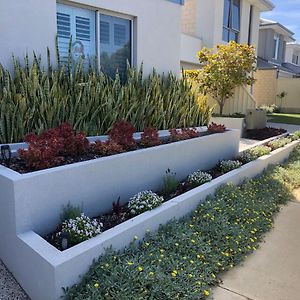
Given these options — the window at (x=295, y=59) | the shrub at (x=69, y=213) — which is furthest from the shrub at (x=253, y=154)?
the window at (x=295, y=59)

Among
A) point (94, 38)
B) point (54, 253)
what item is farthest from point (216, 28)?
point (54, 253)

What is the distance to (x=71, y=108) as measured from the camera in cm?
476

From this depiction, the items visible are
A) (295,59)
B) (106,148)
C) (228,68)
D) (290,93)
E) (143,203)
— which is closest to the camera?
(143,203)

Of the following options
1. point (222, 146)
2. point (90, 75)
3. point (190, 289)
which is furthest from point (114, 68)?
point (190, 289)

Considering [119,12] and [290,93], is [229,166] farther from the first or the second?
[290,93]

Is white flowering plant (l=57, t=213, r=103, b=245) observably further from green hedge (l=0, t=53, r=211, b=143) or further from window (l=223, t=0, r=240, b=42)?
window (l=223, t=0, r=240, b=42)

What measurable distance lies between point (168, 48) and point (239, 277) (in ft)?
18.4

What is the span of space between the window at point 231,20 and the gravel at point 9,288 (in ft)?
45.6

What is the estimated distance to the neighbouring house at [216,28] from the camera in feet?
39.0

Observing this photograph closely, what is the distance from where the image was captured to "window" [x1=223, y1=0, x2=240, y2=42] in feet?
47.4

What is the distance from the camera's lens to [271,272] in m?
3.30

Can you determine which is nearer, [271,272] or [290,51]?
[271,272]

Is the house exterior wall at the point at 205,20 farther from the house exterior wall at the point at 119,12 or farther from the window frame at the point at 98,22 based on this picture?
the window frame at the point at 98,22

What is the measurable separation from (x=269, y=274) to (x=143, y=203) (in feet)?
4.92
